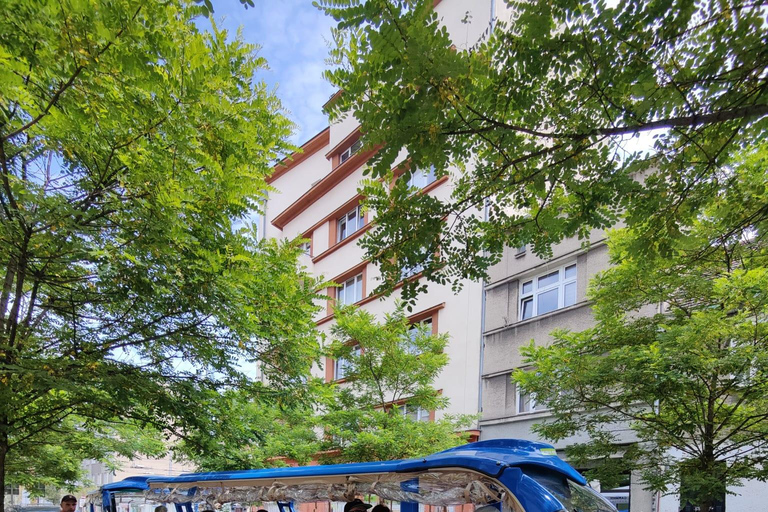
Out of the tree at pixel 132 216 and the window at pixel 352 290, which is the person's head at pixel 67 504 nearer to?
the tree at pixel 132 216

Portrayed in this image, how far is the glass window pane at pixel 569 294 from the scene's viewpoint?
62.2 feet

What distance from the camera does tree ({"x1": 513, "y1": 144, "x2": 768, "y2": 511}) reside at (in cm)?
962

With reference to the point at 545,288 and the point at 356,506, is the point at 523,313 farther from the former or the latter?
the point at 356,506

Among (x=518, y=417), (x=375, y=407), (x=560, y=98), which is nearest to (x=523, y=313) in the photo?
(x=518, y=417)

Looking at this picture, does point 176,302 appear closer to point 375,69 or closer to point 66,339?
point 66,339

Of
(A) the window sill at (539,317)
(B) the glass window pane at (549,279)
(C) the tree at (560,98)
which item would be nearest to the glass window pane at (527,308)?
(A) the window sill at (539,317)

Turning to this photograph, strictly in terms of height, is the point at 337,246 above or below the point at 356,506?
above

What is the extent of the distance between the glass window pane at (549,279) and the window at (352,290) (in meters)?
11.8

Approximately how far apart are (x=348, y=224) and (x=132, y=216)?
25657 millimetres

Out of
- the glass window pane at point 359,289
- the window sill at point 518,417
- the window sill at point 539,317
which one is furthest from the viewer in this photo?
the glass window pane at point 359,289

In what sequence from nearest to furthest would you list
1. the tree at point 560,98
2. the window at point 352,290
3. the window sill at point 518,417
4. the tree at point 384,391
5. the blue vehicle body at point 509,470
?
the tree at point 560,98 < the blue vehicle body at point 509,470 < the tree at point 384,391 < the window sill at point 518,417 < the window at point 352,290

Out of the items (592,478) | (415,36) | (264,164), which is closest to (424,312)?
(592,478)

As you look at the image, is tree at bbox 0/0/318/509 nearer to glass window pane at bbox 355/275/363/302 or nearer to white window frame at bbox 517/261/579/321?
white window frame at bbox 517/261/579/321

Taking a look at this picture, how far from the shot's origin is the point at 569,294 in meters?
19.2
